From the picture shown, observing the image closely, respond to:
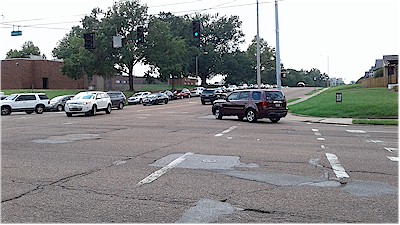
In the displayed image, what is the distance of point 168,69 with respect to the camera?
7438 cm

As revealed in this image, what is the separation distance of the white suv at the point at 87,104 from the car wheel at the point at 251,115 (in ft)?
37.9

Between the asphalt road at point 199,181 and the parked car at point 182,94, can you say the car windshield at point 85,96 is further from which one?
the parked car at point 182,94

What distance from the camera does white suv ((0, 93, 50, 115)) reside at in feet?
118

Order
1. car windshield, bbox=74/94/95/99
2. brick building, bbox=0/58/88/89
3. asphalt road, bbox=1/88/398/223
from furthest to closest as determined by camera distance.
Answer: brick building, bbox=0/58/88/89 → car windshield, bbox=74/94/95/99 → asphalt road, bbox=1/88/398/223

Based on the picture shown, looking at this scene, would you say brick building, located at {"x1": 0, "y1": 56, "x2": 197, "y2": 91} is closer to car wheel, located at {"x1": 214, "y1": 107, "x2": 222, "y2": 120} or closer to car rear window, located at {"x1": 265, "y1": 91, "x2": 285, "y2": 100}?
car wheel, located at {"x1": 214, "y1": 107, "x2": 222, "y2": 120}

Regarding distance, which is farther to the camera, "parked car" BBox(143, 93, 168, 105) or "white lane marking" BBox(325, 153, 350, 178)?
"parked car" BBox(143, 93, 168, 105)

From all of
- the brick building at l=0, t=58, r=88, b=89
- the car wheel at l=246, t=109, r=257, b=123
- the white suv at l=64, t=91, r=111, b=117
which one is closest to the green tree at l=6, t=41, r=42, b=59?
the brick building at l=0, t=58, r=88, b=89

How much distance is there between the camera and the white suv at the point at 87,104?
3008cm

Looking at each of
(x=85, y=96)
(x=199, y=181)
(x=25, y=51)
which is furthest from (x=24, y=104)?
(x=25, y=51)

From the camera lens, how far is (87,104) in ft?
99.8

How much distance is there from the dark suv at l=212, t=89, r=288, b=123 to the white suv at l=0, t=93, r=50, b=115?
736 inches

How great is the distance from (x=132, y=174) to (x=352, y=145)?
7478 millimetres

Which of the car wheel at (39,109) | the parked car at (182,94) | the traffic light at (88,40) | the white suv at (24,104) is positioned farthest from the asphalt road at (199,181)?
the parked car at (182,94)

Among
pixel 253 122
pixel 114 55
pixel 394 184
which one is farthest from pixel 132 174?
pixel 114 55
